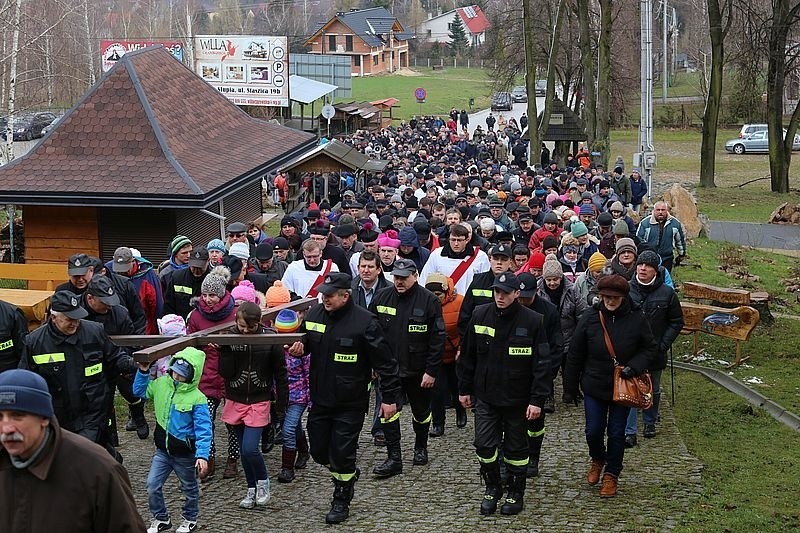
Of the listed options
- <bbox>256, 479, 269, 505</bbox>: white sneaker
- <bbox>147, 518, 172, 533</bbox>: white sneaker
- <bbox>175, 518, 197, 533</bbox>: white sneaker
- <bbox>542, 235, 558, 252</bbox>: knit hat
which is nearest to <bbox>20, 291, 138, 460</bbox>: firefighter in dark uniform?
<bbox>147, 518, 172, 533</bbox>: white sneaker

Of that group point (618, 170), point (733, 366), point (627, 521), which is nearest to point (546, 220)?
point (733, 366)

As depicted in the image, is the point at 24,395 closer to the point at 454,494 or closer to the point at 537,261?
the point at 454,494

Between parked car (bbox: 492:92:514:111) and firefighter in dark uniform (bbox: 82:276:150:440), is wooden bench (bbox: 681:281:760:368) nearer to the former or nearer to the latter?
firefighter in dark uniform (bbox: 82:276:150:440)

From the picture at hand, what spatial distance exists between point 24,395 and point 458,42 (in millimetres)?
132666

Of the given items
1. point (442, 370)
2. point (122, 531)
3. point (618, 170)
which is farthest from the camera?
point (618, 170)

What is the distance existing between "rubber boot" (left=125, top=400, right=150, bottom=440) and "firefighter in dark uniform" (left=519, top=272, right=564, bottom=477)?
149 inches

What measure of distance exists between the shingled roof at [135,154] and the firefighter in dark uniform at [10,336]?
26.8ft

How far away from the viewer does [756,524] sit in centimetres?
827

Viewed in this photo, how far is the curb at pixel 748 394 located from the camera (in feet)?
37.2

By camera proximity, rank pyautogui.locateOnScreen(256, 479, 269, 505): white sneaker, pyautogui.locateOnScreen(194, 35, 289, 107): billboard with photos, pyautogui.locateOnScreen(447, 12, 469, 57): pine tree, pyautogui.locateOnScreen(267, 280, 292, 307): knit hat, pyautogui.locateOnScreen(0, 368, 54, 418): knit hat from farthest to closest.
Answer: pyautogui.locateOnScreen(447, 12, 469, 57): pine tree, pyautogui.locateOnScreen(194, 35, 289, 107): billboard with photos, pyautogui.locateOnScreen(267, 280, 292, 307): knit hat, pyautogui.locateOnScreen(256, 479, 269, 505): white sneaker, pyautogui.locateOnScreen(0, 368, 54, 418): knit hat

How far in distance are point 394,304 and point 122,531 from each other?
210 inches

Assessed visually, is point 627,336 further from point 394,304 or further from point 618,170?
point 618,170

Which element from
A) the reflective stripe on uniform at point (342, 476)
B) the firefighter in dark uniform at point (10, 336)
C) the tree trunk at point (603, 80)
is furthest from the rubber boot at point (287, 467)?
the tree trunk at point (603, 80)

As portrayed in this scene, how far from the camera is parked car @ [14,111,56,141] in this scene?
56.0 m
